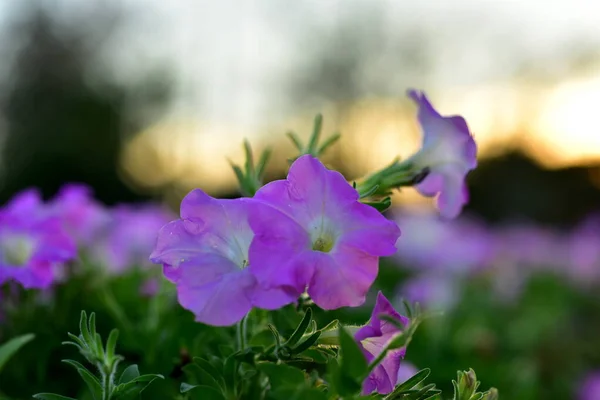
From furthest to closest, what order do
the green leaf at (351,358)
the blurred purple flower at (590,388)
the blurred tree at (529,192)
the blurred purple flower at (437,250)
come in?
the blurred tree at (529,192) → the blurred purple flower at (437,250) → the blurred purple flower at (590,388) → the green leaf at (351,358)

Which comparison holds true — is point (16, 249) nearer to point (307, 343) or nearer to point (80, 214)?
point (80, 214)

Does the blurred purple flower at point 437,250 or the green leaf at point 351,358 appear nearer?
the green leaf at point 351,358

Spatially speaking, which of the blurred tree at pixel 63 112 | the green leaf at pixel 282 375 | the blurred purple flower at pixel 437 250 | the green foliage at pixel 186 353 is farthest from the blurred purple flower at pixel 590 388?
the blurred tree at pixel 63 112

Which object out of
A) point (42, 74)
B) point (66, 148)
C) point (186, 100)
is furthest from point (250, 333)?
point (42, 74)

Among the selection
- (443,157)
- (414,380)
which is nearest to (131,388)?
(414,380)

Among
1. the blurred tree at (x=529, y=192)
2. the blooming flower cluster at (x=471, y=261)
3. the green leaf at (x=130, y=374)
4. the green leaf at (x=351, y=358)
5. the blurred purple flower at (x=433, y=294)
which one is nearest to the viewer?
the green leaf at (x=351, y=358)

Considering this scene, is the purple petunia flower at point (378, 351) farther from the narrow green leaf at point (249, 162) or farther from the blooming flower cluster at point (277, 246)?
the narrow green leaf at point (249, 162)

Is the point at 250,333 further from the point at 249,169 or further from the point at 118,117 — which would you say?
the point at 118,117
